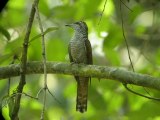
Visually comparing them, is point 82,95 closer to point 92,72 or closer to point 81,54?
point 81,54

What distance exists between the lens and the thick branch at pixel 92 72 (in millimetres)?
2957

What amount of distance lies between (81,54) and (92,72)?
0.63m

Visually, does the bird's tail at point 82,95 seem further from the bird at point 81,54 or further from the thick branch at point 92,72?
the thick branch at point 92,72

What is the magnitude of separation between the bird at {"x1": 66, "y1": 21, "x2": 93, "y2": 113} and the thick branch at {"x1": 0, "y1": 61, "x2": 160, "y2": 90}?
39 cm

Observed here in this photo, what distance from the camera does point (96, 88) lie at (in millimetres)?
4242

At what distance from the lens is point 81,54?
12.2ft

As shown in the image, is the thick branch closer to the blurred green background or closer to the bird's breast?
the blurred green background

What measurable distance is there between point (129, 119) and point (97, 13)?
3.27 ft

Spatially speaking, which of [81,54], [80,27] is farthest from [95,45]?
[81,54]

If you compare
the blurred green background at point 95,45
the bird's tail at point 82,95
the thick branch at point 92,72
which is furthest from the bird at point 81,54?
the thick branch at point 92,72

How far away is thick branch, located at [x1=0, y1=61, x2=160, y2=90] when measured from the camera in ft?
9.70

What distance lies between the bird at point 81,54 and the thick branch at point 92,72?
392mm

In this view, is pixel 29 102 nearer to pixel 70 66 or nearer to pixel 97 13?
pixel 97 13

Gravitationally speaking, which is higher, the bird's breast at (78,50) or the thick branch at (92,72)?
the bird's breast at (78,50)
